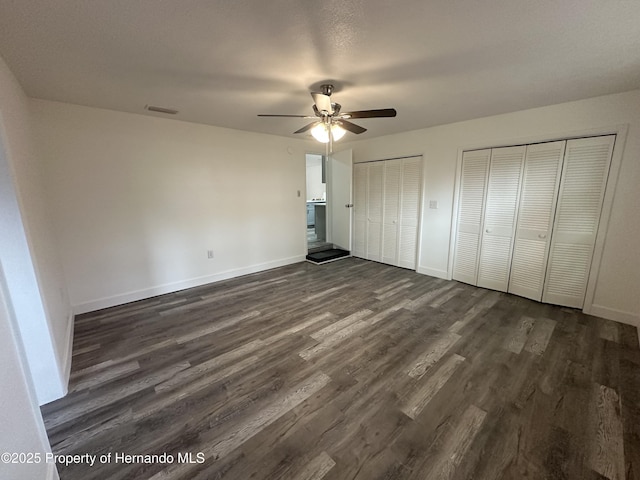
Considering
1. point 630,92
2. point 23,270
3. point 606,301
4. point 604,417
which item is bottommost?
point 604,417

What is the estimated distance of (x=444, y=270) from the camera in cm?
401

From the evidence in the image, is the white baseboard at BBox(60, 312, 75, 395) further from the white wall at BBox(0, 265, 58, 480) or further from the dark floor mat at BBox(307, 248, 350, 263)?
the dark floor mat at BBox(307, 248, 350, 263)

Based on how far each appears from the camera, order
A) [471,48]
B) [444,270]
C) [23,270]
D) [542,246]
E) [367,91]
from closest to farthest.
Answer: [23,270]
[471,48]
[367,91]
[542,246]
[444,270]

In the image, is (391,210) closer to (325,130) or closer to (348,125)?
(348,125)

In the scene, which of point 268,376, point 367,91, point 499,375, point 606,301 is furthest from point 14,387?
point 606,301

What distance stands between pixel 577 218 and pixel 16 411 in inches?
184

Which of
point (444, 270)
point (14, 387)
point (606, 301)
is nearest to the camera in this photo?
point (14, 387)

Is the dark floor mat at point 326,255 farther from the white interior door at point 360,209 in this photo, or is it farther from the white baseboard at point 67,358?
the white baseboard at point 67,358

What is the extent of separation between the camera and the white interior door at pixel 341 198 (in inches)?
195

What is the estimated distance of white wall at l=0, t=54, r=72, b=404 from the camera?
1554mm

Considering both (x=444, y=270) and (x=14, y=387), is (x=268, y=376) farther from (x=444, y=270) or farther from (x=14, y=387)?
(x=444, y=270)

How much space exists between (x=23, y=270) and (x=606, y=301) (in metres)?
5.27

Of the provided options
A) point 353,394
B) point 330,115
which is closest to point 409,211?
point 330,115

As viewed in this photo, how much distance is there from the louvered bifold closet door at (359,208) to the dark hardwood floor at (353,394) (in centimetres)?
227
